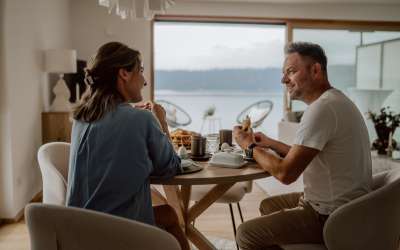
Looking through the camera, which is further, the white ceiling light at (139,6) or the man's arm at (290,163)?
the white ceiling light at (139,6)

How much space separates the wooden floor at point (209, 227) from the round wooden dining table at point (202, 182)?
94 cm

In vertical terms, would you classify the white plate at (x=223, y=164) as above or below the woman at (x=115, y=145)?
below


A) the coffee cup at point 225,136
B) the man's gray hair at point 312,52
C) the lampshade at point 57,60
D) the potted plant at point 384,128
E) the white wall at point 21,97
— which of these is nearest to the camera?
the man's gray hair at point 312,52

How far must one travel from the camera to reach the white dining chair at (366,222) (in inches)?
62.7

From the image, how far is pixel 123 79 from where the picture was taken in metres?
1.60

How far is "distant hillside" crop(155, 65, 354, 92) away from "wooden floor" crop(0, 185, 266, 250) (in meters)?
9.19

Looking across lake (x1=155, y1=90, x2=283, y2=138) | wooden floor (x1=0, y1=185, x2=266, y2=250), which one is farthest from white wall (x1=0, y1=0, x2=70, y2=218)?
lake (x1=155, y1=90, x2=283, y2=138)

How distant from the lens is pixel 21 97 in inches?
152

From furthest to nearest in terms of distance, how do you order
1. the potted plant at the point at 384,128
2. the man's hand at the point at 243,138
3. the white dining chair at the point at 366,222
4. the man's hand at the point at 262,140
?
the potted plant at the point at 384,128 → the man's hand at the point at 262,140 → the man's hand at the point at 243,138 → the white dining chair at the point at 366,222

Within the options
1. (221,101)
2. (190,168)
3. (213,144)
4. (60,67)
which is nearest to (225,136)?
(213,144)

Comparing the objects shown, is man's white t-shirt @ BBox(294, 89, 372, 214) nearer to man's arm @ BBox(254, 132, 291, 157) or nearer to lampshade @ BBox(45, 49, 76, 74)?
man's arm @ BBox(254, 132, 291, 157)

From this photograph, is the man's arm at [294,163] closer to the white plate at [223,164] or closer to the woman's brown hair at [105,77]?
the white plate at [223,164]

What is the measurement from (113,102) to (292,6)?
544 cm

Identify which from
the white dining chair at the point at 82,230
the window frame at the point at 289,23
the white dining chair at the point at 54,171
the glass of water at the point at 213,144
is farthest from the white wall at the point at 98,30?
the white dining chair at the point at 82,230
